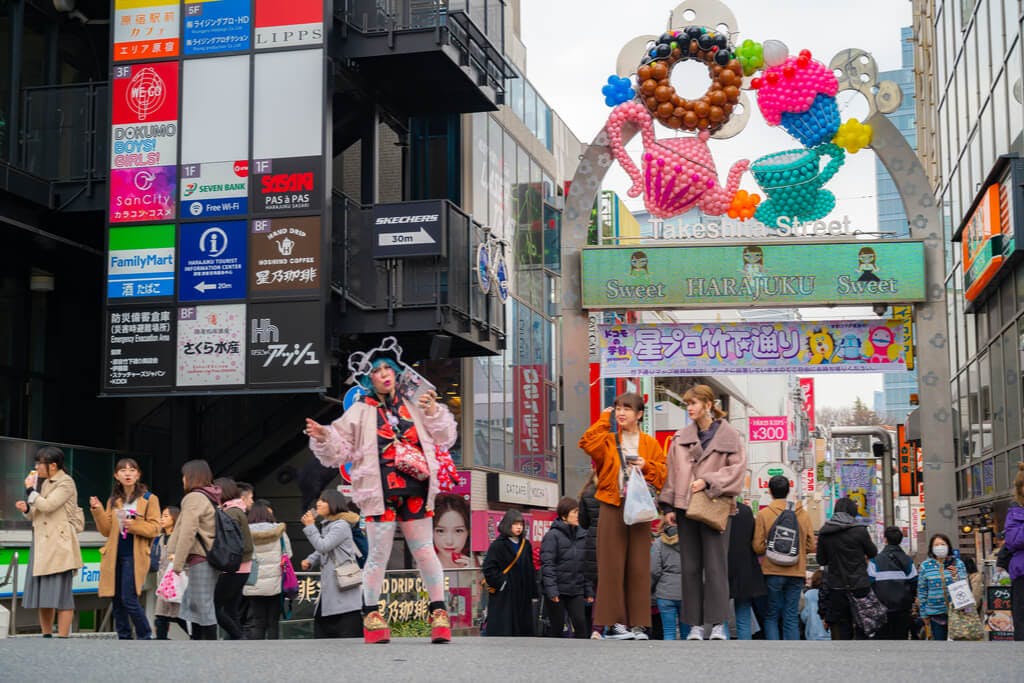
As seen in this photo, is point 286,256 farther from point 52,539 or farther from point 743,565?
point 743,565

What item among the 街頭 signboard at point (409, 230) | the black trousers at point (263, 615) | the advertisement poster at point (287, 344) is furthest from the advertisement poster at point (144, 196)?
the black trousers at point (263, 615)

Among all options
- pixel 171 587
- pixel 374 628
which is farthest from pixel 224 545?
pixel 374 628

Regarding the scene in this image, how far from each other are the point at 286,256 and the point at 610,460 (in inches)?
461

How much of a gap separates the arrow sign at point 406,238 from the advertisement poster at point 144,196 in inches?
128

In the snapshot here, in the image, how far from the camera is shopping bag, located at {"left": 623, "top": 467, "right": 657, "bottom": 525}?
10352 millimetres

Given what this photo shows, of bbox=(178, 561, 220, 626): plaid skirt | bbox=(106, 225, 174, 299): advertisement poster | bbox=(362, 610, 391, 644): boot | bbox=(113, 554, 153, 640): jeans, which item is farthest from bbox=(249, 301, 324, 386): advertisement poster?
bbox=(362, 610, 391, 644): boot

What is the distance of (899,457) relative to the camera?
4453 cm

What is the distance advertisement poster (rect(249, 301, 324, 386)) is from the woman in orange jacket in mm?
10877

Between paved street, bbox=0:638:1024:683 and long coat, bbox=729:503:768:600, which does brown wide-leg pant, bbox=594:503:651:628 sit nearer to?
paved street, bbox=0:638:1024:683

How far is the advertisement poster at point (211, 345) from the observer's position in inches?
837

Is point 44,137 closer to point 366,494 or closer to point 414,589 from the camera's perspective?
point 414,589

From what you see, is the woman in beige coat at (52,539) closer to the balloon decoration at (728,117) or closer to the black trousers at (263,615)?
the black trousers at (263,615)

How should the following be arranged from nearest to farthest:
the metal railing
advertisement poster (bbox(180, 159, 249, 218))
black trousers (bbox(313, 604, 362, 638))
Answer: black trousers (bbox(313, 604, 362, 638)) → advertisement poster (bbox(180, 159, 249, 218)) → the metal railing

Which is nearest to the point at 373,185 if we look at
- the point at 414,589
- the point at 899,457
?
the point at 414,589
